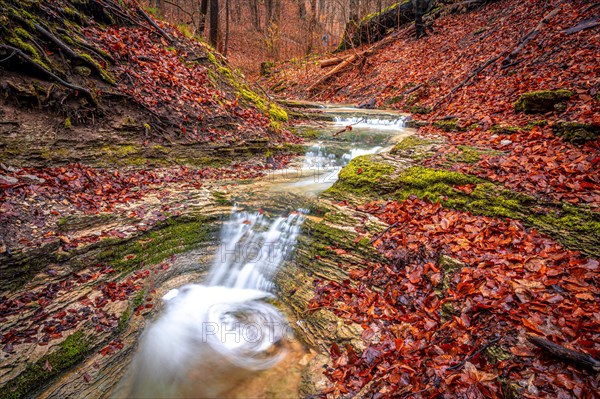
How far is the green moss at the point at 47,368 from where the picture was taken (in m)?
3.05

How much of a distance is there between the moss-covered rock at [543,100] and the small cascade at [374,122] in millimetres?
3838

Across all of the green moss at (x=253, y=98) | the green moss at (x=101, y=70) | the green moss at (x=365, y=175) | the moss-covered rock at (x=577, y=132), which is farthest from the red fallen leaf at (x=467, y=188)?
the green moss at (x=101, y=70)

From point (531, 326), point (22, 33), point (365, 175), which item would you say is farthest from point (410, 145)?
point (22, 33)

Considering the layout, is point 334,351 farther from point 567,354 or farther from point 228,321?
point 567,354

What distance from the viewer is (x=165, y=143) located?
6.88 m

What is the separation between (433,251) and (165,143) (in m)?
6.23

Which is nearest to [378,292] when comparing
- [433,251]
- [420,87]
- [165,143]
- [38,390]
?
[433,251]

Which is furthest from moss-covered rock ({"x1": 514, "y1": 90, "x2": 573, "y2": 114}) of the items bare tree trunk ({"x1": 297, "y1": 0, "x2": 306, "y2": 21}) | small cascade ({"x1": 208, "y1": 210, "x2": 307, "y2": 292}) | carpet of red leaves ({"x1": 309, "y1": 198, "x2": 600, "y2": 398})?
bare tree trunk ({"x1": 297, "y1": 0, "x2": 306, "y2": 21})

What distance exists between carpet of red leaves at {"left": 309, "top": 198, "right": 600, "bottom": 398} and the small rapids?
113 cm

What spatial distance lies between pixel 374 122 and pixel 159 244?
8652 mm

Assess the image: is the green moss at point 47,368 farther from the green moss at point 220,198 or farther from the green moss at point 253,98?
the green moss at point 253,98

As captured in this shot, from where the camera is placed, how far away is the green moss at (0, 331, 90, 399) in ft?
10.0

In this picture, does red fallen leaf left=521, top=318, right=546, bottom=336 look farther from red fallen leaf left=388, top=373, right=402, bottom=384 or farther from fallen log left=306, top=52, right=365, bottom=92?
fallen log left=306, top=52, right=365, bottom=92

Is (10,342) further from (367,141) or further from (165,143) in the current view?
(367,141)
